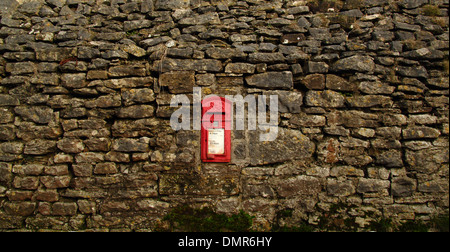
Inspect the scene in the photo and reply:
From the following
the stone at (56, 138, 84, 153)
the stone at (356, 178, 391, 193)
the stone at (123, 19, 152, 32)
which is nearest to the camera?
the stone at (356, 178, 391, 193)

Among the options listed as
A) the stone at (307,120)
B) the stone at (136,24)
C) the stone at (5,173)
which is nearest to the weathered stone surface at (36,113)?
the stone at (5,173)

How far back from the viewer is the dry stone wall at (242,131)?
8.96 feet

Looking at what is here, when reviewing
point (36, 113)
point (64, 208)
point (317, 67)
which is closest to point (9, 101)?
point (36, 113)

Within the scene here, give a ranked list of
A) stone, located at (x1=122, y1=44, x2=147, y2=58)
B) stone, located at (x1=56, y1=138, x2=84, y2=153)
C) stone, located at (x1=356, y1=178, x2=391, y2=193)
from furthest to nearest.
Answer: stone, located at (x1=122, y1=44, x2=147, y2=58) → stone, located at (x1=56, y1=138, x2=84, y2=153) → stone, located at (x1=356, y1=178, x2=391, y2=193)

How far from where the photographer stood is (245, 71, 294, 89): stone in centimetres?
282

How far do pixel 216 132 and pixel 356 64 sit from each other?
185 cm

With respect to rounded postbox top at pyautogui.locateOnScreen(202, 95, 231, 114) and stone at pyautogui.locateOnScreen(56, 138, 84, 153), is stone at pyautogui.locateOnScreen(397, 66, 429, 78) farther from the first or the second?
stone at pyautogui.locateOnScreen(56, 138, 84, 153)

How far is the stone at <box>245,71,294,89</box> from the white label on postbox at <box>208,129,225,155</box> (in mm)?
704

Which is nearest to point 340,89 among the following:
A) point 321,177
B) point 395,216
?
point 321,177

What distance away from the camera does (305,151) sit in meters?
2.77

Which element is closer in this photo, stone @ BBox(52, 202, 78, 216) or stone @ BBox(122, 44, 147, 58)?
stone @ BBox(52, 202, 78, 216)

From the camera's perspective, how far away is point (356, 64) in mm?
2820

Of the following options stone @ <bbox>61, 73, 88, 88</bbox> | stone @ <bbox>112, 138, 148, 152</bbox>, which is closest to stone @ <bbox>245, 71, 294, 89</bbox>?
stone @ <bbox>112, 138, 148, 152</bbox>
